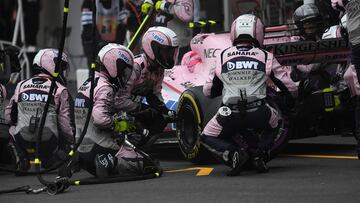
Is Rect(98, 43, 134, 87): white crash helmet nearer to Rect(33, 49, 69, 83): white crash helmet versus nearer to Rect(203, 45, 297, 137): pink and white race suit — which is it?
Rect(203, 45, 297, 137): pink and white race suit

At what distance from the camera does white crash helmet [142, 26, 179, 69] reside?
37.9ft

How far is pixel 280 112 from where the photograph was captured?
10.9 metres

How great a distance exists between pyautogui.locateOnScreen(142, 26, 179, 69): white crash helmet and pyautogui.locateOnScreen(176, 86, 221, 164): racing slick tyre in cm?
40

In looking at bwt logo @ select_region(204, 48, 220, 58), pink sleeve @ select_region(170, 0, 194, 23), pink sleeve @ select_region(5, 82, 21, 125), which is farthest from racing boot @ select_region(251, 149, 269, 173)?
pink sleeve @ select_region(170, 0, 194, 23)

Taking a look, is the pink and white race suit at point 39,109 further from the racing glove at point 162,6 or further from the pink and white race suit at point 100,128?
the racing glove at point 162,6

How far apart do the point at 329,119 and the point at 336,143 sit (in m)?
1.56

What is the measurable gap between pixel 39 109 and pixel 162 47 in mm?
1449

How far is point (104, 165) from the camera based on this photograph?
10.6m

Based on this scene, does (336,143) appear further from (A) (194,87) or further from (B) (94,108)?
(B) (94,108)

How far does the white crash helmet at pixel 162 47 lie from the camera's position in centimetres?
1154

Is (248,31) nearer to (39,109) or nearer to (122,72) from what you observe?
(122,72)

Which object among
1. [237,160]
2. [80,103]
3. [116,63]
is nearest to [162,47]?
[116,63]

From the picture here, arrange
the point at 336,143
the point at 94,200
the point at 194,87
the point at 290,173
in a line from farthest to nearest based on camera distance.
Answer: the point at 336,143
the point at 194,87
the point at 290,173
the point at 94,200

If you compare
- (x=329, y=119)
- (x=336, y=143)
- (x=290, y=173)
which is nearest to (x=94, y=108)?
(x=290, y=173)
